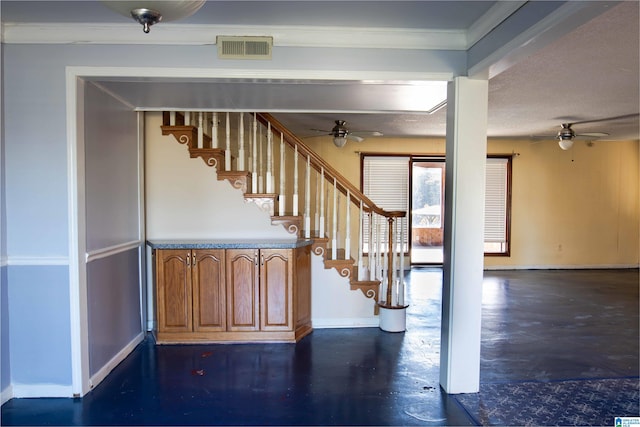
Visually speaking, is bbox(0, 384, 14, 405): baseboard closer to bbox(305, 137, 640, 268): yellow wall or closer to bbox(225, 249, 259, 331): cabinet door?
bbox(225, 249, 259, 331): cabinet door

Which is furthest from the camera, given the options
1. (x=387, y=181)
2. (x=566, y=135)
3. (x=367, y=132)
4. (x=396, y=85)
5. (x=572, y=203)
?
(x=572, y=203)

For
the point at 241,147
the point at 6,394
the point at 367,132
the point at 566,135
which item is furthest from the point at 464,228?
the point at 566,135

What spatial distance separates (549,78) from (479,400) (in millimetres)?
2701

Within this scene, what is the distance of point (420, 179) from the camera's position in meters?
8.07

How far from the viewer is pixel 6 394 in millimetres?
2701

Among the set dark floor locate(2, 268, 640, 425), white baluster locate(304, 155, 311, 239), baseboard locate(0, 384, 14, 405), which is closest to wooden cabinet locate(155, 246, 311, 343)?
dark floor locate(2, 268, 640, 425)

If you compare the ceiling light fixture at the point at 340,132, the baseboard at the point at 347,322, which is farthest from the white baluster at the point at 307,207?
the ceiling light fixture at the point at 340,132

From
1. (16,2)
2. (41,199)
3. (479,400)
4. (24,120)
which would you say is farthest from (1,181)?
(479,400)

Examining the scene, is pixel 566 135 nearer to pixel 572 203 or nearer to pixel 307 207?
pixel 572 203

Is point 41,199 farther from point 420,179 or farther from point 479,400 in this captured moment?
point 420,179

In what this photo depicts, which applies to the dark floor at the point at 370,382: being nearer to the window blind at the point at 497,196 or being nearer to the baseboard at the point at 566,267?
the baseboard at the point at 566,267

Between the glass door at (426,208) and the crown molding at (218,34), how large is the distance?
5.37 m

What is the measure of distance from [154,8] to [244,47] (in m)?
1.26

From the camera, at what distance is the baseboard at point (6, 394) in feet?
8.71
